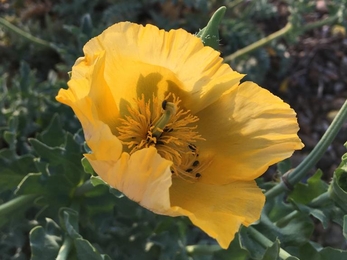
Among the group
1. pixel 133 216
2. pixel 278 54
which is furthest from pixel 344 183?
pixel 278 54

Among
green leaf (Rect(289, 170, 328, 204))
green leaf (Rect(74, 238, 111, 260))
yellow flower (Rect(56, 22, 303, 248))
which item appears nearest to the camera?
yellow flower (Rect(56, 22, 303, 248))

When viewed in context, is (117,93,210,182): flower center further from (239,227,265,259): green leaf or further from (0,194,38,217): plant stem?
(0,194,38,217): plant stem

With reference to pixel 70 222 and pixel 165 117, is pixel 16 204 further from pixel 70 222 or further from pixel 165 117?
pixel 165 117

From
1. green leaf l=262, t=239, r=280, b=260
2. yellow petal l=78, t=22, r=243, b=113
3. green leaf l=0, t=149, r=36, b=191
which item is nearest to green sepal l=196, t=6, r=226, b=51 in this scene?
yellow petal l=78, t=22, r=243, b=113

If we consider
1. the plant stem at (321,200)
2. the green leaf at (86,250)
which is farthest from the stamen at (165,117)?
the plant stem at (321,200)

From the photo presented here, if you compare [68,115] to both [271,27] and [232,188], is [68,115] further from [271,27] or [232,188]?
[271,27]

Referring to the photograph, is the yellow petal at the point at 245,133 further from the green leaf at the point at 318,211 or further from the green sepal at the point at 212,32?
the green leaf at the point at 318,211
